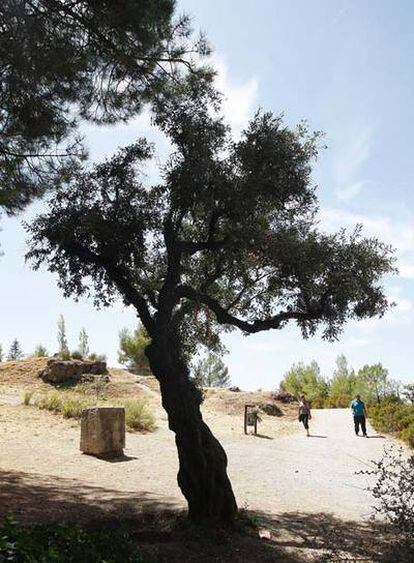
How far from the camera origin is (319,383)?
51.9 m

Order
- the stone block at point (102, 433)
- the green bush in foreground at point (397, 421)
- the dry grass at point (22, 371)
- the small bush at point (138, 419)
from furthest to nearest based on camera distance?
the dry grass at point (22, 371) → the green bush in foreground at point (397, 421) → the small bush at point (138, 419) → the stone block at point (102, 433)

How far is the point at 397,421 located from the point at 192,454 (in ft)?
61.3

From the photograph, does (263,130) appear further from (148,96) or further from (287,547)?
(287,547)

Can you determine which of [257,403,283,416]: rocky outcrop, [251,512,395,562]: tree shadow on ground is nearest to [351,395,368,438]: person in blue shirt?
[257,403,283,416]: rocky outcrop

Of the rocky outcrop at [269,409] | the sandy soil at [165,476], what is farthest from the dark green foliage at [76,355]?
the rocky outcrop at [269,409]

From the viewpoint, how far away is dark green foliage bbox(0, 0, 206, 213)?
7473 mm

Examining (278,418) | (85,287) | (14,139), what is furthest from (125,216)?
(278,418)

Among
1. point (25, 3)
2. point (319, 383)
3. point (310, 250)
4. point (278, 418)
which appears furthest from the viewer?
point (319, 383)

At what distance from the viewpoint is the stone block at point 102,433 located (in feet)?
48.8

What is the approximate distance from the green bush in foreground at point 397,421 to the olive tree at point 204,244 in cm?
1285

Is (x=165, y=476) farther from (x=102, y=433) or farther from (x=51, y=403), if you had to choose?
(x=51, y=403)

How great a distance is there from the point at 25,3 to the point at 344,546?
867cm

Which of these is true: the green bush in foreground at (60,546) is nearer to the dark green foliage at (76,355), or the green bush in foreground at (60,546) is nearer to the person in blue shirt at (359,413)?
the person in blue shirt at (359,413)

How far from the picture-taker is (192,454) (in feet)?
25.4
